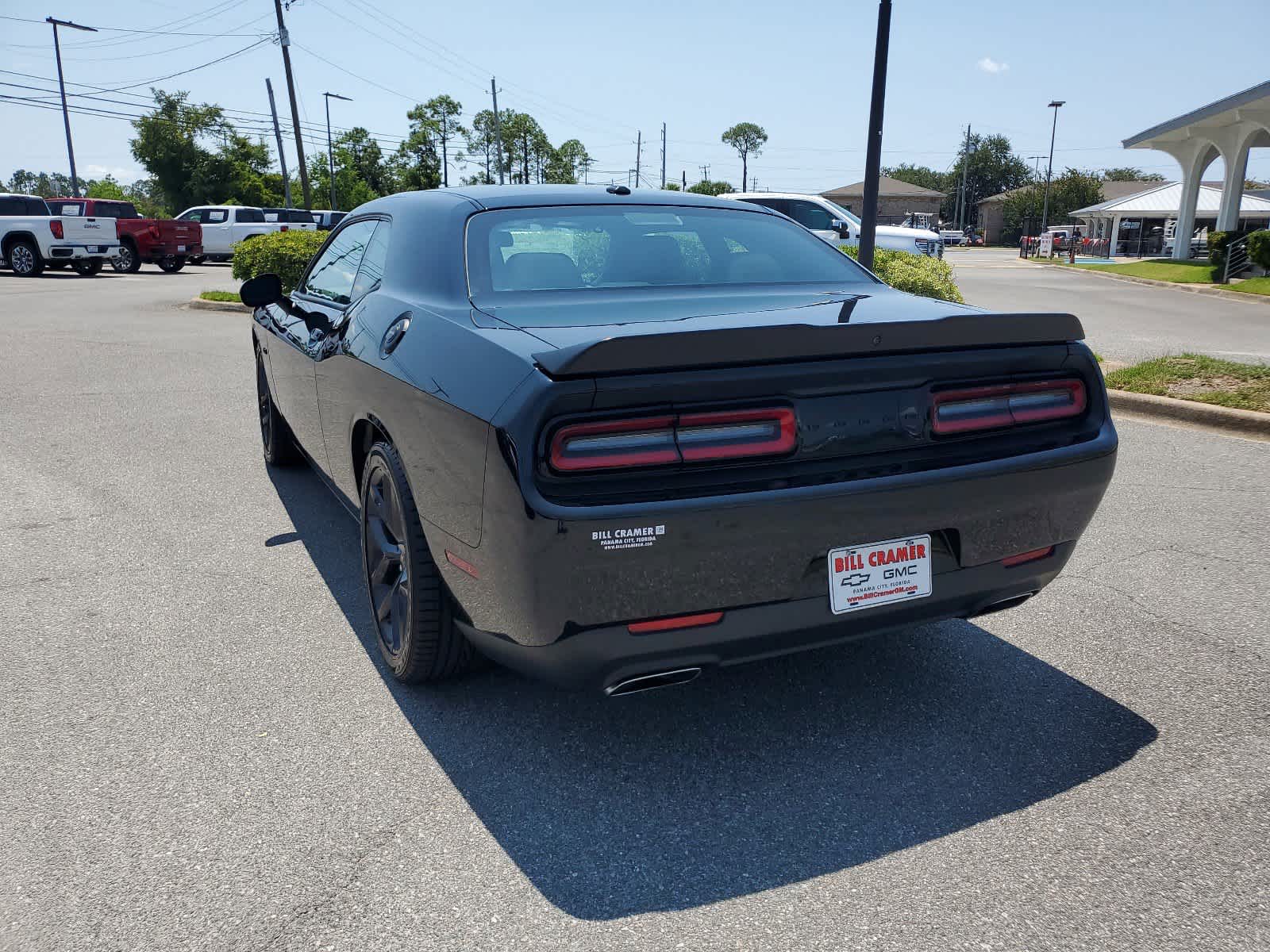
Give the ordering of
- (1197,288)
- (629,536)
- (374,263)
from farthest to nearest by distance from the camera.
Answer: (1197,288), (374,263), (629,536)

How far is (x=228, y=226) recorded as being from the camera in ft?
105

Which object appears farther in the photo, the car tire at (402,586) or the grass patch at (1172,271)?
the grass patch at (1172,271)

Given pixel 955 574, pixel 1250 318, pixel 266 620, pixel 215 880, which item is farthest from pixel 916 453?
pixel 1250 318

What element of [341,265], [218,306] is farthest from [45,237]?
[341,265]

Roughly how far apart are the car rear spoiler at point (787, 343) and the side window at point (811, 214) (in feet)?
56.8

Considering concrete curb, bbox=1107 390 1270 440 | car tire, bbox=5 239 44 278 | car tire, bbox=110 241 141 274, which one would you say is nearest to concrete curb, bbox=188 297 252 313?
car tire, bbox=110 241 141 274

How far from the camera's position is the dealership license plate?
8.55 feet

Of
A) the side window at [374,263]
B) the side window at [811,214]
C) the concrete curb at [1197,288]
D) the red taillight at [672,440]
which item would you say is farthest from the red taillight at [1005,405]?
the concrete curb at [1197,288]

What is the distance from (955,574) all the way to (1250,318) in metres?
16.9

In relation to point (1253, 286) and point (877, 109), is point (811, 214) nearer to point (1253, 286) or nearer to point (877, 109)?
point (877, 109)

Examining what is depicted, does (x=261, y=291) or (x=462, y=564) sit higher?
(x=261, y=291)

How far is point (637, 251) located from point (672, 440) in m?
1.37

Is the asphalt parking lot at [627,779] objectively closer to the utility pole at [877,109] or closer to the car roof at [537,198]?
the car roof at [537,198]

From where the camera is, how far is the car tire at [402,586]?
3.01 metres
